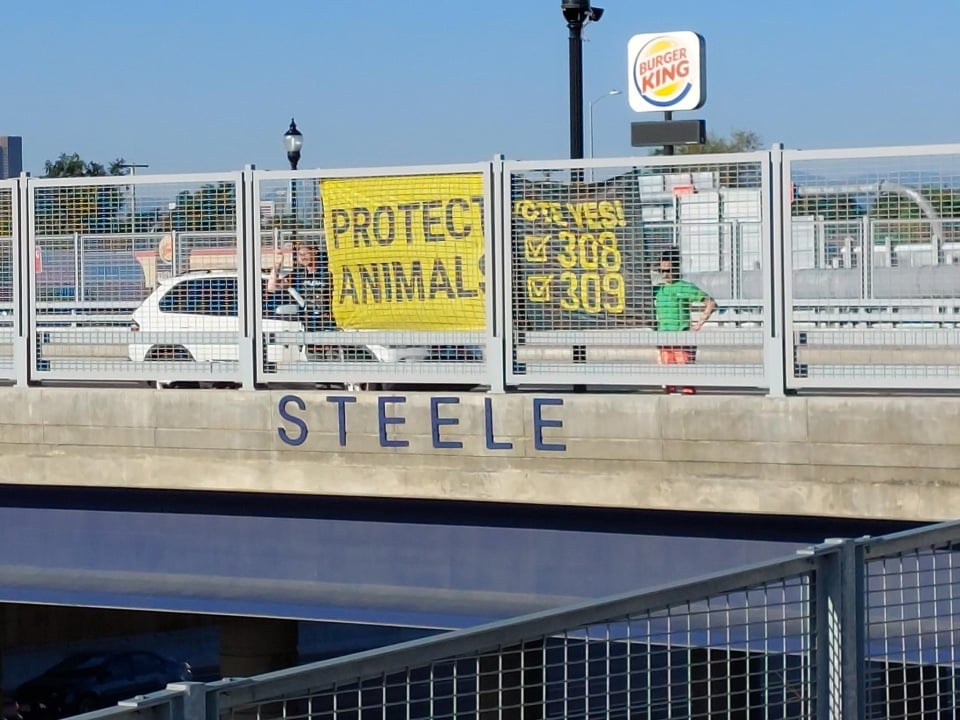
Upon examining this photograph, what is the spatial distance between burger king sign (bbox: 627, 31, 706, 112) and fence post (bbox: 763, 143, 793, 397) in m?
13.0

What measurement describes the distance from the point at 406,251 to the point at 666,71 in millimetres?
13182

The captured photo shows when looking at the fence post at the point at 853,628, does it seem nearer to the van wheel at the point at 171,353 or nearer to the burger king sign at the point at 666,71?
the van wheel at the point at 171,353

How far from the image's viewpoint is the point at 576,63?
18.2 meters

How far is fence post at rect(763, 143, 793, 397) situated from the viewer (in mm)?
10523

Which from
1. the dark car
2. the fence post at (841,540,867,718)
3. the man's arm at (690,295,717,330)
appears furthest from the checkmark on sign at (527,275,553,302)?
the dark car

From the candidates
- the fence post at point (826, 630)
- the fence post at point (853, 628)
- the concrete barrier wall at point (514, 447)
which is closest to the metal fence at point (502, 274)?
the concrete barrier wall at point (514, 447)

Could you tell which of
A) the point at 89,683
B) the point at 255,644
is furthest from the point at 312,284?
the point at 89,683

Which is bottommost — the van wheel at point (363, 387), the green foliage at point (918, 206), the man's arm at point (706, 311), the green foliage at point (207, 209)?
the van wheel at point (363, 387)

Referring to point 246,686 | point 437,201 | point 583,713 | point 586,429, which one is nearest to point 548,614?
point 583,713

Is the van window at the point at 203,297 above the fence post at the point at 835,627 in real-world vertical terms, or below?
above

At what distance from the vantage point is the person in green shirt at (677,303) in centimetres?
1080

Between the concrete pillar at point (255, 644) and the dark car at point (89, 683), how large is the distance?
544 centimetres

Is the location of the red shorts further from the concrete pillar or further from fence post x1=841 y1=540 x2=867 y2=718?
the concrete pillar

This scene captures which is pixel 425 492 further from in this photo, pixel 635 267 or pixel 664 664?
pixel 664 664
